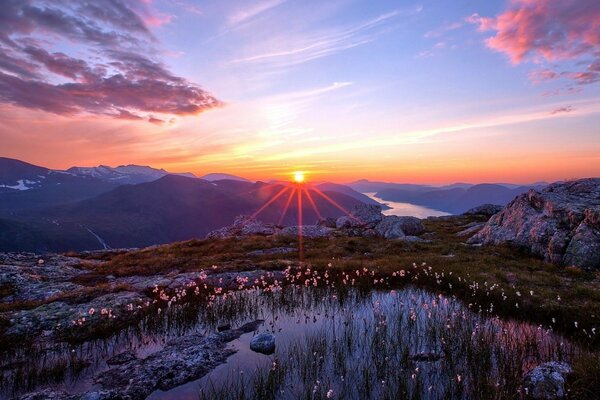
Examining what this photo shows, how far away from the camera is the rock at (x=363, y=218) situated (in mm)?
50066

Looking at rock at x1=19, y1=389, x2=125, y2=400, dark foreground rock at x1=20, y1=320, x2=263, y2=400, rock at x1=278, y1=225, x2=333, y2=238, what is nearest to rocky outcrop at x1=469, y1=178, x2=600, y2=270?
rock at x1=278, y1=225, x2=333, y2=238

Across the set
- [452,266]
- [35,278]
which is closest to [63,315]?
[35,278]

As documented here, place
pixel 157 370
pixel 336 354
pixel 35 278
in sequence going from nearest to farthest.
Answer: pixel 157 370 → pixel 336 354 → pixel 35 278

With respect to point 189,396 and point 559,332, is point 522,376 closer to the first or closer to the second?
point 559,332

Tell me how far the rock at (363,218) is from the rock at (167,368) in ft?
126

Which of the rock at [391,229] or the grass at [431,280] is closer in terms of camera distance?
the grass at [431,280]

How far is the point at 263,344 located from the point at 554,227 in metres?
24.2

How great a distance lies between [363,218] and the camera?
52.0m

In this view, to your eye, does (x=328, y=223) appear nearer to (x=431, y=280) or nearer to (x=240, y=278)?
(x=431, y=280)

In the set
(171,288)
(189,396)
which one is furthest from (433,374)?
(171,288)

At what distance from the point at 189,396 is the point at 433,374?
6.75 meters

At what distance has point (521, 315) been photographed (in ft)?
48.8

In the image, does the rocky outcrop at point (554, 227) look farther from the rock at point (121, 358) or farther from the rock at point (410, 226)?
the rock at point (121, 358)

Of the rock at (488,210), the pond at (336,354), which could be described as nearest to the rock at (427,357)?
the pond at (336,354)
